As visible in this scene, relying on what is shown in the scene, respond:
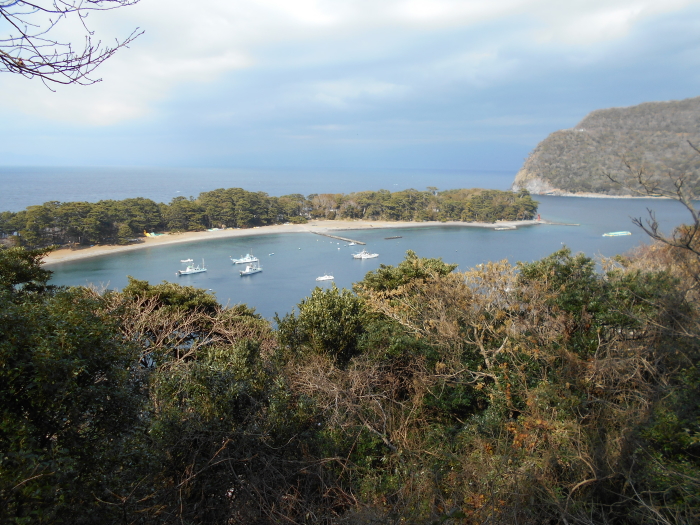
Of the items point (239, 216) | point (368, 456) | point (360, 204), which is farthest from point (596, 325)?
point (360, 204)

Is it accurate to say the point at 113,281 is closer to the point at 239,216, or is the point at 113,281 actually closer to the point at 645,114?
the point at 239,216

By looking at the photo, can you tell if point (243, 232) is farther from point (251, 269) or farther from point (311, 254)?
point (251, 269)

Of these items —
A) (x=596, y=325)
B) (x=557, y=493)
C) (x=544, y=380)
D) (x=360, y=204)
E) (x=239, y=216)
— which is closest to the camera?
(x=557, y=493)

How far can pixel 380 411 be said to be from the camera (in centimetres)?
515

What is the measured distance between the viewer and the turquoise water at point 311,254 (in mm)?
26531

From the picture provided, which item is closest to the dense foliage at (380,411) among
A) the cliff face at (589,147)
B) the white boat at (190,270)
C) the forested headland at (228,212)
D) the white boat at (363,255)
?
the white boat at (190,270)

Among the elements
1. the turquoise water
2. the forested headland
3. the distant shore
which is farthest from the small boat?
the forested headland

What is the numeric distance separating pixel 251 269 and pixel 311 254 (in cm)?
683

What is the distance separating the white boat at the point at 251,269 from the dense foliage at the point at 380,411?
866 inches

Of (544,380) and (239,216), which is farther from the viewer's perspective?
(239,216)

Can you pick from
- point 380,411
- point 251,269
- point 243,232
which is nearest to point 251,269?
point 251,269

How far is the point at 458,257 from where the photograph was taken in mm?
33812

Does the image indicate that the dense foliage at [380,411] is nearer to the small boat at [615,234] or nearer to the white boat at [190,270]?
the white boat at [190,270]

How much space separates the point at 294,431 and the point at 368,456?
871 mm
